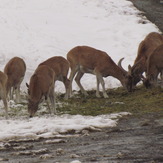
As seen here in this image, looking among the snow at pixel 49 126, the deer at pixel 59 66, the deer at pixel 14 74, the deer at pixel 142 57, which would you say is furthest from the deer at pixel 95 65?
the snow at pixel 49 126

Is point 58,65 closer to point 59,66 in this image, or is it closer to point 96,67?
point 59,66

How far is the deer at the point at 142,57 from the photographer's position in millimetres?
19997

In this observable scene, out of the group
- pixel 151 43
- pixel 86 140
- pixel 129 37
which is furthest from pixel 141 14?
pixel 86 140

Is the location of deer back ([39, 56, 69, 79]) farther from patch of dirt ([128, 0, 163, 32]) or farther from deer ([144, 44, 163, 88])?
patch of dirt ([128, 0, 163, 32])

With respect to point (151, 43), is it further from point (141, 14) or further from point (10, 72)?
point (141, 14)

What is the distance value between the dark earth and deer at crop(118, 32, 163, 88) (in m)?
7.33

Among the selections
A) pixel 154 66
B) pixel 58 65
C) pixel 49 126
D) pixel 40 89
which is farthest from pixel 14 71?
pixel 49 126

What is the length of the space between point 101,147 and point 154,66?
32.5 ft

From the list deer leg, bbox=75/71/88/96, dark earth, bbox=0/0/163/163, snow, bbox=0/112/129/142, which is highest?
dark earth, bbox=0/0/163/163

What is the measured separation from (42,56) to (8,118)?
31.1 ft

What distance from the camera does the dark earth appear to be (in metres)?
8.69

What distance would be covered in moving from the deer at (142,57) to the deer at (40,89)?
15.8 ft

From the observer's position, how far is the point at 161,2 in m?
34.0

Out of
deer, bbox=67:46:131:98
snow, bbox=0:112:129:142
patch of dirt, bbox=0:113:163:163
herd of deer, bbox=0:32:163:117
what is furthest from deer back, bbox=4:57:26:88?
patch of dirt, bbox=0:113:163:163
